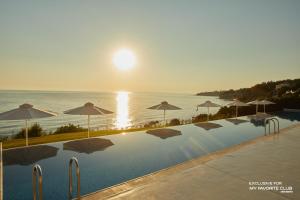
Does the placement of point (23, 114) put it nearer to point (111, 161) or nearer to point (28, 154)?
point (28, 154)

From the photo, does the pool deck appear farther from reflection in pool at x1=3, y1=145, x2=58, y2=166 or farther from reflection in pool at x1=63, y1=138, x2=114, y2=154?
reflection in pool at x1=3, y1=145, x2=58, y2=166

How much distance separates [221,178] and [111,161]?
358 cm

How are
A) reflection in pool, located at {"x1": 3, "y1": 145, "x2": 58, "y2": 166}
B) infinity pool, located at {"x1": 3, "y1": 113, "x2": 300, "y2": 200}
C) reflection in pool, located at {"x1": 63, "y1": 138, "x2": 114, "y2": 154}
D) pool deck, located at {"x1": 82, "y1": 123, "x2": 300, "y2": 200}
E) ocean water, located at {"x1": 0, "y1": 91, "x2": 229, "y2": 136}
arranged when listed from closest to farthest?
pool deck, located at {"x1": 82, "y1": 123, "x2": 300, "y2": 200} < infinity pool, located at {"x1": 3, "y1": 113, "x2": 300, "y2": 200} < reflection in pool, located at {"x1": 3, "y1": 145, "x2": 58, "y2": 166} < reflection in pool, located at {"x1": 63, "y1": 138, "x2": 114, "y2": 154} < ocean water, located at {"x1": 0, "y1": 91, "x2": 229, "y2": 136}

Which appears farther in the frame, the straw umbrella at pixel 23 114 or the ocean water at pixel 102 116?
the ocean water at pixel 102 116

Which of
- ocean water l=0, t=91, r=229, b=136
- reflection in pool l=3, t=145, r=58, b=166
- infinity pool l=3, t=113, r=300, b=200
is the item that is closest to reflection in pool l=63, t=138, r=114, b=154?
infinity pool l=3, t=113, r=300, b=200

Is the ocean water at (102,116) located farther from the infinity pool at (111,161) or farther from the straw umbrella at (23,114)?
the straw umbrella at (23,114)

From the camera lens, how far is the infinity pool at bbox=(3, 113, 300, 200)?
5.36m

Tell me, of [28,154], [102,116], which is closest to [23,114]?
[28,154]

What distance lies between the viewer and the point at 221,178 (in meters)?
5.39

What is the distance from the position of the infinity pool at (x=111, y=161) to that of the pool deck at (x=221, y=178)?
84 centimetres

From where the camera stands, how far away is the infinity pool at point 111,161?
5.36 m

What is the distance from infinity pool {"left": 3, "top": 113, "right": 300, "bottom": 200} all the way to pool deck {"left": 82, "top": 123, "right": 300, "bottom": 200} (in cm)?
84

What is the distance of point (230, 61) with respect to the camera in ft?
88.5

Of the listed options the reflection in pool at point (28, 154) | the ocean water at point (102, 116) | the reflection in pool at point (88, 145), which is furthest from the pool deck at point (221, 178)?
the ocean water at point (102, 116)
